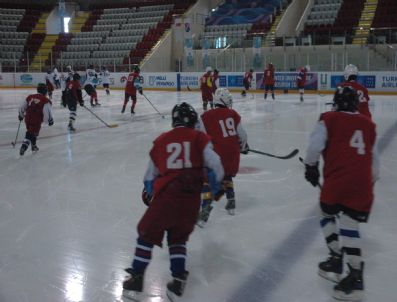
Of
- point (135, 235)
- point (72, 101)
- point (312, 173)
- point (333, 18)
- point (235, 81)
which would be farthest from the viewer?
point (333, 18)

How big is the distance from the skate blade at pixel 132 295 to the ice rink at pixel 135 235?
0.05 m

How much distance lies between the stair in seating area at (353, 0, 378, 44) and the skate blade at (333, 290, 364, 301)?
20.3 metres

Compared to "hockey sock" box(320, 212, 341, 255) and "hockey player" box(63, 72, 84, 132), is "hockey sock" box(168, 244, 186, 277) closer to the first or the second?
"hockey sock" box(320, 212, 341, 255)

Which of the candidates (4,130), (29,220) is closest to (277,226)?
(29,220)

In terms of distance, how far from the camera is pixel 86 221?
4531mm

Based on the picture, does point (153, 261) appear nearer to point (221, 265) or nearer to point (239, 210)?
point (221, 265)

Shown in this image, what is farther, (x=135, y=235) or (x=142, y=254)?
(x=135, y=235)

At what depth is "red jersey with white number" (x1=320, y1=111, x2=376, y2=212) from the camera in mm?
2971

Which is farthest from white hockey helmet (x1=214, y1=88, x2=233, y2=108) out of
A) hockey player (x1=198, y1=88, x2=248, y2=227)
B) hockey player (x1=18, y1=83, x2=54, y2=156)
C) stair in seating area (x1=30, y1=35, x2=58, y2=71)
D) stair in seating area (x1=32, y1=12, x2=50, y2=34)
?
stair in seating area (x1=32, y1=12, x2=50, y2=34)

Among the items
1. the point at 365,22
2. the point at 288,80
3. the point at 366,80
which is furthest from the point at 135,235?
the point at 365,22

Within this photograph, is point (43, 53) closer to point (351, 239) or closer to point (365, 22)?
point (365, 22)

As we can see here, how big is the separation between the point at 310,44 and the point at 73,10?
19.3m

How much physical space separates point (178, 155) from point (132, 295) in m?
0.86

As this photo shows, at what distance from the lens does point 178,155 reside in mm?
2889
